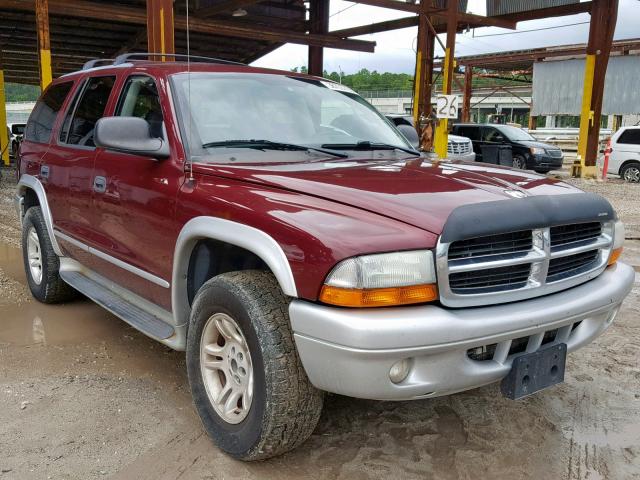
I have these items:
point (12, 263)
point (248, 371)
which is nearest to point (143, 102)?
point (248, 371)

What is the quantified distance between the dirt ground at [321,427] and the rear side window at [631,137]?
46.6 feet

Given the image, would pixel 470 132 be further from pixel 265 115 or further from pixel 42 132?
pixel 265 115

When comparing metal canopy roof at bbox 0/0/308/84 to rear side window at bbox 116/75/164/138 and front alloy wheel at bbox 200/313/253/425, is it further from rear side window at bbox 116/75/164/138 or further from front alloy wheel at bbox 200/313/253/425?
front alloy wheel at bbox 200/313/253/425

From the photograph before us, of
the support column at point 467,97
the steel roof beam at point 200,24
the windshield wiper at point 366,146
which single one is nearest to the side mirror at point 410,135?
the windshield wiper at point 366,146

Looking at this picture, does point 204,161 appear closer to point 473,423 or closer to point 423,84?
point 473,423

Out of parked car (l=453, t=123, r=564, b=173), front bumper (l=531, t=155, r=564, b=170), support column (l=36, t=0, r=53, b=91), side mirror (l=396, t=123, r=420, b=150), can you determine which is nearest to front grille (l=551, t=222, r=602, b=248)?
side mirror (l=396, t=123, r=420, b=150)

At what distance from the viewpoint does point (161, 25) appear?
8.10 metres

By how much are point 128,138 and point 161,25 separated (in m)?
5.81

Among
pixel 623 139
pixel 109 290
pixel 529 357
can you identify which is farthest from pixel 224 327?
pixel 623 139

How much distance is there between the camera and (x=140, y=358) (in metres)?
3.85

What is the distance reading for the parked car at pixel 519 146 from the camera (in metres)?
18.0

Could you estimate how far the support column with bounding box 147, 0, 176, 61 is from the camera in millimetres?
8047

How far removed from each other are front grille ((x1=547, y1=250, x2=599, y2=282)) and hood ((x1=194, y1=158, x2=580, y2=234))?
12.3 inches

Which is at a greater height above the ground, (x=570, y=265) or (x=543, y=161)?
(x=570, y=265)
